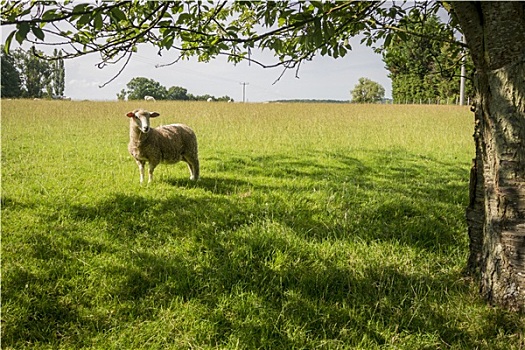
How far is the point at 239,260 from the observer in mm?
2600

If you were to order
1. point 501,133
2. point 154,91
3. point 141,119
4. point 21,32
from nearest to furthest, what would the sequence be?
point 21,32
point 501,133
point 141,119
point 154,91

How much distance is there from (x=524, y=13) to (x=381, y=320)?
1.95 m

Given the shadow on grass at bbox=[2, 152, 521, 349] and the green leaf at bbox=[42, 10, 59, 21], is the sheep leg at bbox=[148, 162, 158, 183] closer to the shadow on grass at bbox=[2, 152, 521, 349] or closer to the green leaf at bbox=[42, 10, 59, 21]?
the shadow on grass at bbox=[2, 152, 521, 349]

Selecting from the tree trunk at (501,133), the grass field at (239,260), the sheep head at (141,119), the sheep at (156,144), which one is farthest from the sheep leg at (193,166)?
the tree trunk at (501,133)

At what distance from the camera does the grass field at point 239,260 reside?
6.17 ft

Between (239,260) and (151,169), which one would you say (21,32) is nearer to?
(239,260)

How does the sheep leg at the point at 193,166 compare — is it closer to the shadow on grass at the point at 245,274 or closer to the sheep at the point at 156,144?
the sheep at the point at 156,144

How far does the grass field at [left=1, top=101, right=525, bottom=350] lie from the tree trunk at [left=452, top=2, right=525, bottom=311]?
0.83ft

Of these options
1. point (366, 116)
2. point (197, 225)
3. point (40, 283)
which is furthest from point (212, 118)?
point (40, 283)

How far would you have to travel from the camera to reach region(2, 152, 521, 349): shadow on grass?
1901mm

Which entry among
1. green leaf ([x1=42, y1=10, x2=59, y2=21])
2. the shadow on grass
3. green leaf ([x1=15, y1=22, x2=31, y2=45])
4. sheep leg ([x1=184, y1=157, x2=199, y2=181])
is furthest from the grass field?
green leaf ([x1=42, y1=10, x2=59, y2=21])

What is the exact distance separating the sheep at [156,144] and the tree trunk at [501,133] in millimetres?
3813

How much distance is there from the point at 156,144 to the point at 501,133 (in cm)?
403

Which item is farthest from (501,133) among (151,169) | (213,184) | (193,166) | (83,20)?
(151,169)
